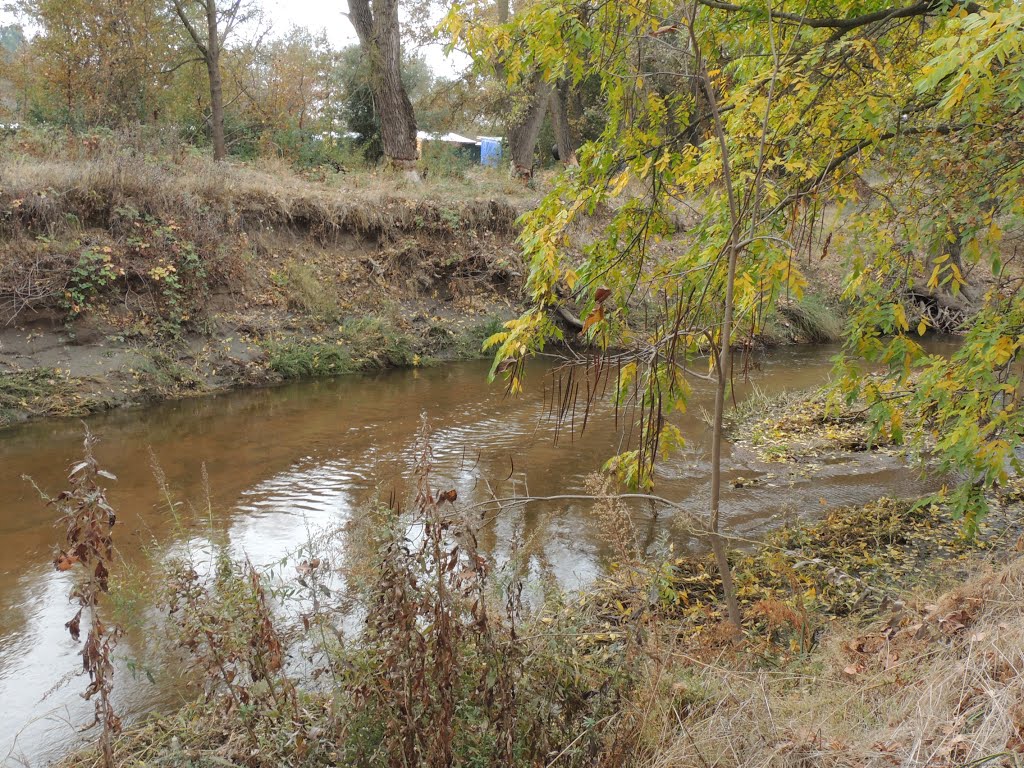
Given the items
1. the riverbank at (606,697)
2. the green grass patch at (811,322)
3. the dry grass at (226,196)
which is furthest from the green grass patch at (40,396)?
the green grass patch at (811,322)

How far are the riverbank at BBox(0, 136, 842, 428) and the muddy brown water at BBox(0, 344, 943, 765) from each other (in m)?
0.97

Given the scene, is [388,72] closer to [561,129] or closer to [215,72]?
[215,72]

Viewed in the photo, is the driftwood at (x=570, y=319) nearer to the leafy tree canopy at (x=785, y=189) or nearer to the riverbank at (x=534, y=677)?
the leafy tree canopy at (x=785, y=189)

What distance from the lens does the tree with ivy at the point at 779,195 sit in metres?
3.82

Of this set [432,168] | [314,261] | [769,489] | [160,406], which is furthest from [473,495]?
[432,168]

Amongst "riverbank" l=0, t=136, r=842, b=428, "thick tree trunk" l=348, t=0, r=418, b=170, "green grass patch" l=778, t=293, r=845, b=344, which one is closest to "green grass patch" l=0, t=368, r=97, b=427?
"riverbank" l=0, t=136, r=842, b=428

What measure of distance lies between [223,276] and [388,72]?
7.20 m

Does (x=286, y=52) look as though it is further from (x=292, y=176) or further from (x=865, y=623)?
(x=865, y=623)

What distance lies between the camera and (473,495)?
7.39m

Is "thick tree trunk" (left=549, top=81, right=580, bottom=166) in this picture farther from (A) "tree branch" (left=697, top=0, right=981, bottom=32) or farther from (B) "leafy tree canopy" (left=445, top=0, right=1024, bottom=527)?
(A) "tree branch" (left=697, top=0, right=981, bottom=32)

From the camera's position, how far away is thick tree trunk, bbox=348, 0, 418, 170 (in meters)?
17.1

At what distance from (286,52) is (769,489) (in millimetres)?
26457

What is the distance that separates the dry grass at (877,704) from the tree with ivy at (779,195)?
67cm

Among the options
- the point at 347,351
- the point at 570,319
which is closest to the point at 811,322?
the point at 570,319
